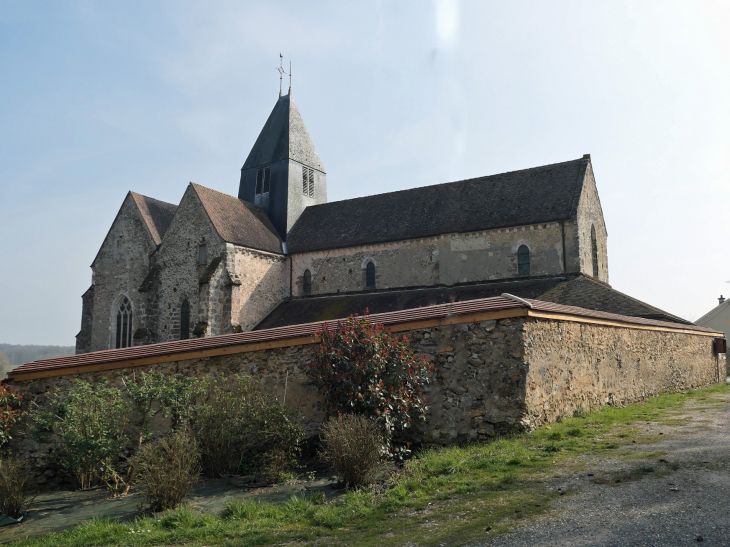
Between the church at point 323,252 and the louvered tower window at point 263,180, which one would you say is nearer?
the church at point 323,252

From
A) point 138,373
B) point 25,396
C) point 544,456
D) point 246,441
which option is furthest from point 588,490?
point 25,396

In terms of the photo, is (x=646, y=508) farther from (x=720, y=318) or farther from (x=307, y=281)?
(x=720, y=318)

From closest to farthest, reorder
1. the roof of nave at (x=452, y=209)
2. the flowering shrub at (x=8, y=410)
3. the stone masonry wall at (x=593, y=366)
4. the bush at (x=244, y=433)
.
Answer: the bush at (x=244, y=433) < the stone masonry wall at (x=593, y=366) < the flowering shrub at (x=8, y=410) < the roof of nave at (x=452, y=209)

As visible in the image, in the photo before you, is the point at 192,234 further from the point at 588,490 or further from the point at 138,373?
the point at 588,490

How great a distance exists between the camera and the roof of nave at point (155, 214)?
101ft

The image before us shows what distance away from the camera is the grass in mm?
5836

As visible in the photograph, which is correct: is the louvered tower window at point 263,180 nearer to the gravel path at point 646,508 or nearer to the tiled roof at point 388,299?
the tiled roof at point 388,299

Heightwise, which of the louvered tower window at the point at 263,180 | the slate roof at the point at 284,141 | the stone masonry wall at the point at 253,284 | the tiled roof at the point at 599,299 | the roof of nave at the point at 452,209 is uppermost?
the slate roof at the point at 284,141

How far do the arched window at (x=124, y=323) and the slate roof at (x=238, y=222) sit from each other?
24.7 ft

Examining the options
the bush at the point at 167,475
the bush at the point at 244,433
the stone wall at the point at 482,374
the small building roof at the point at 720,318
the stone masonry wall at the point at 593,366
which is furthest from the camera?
the small building roof at the point at 720,318

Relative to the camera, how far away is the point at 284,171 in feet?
109

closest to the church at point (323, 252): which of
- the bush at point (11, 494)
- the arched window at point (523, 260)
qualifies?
the arched window at point (523, 260)

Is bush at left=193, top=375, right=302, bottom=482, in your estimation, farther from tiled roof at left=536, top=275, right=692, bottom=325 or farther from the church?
the church

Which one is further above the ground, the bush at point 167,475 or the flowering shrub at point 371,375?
the flowering shrub at point 371,375
